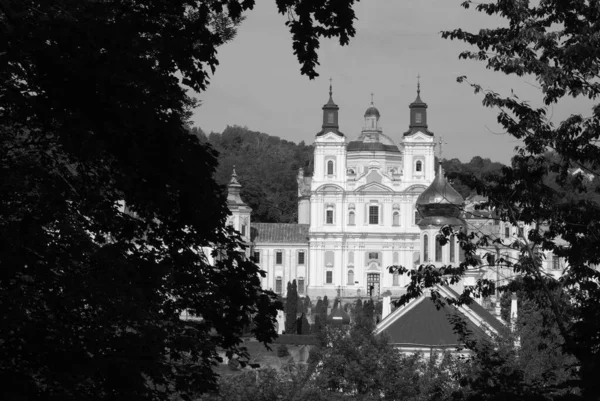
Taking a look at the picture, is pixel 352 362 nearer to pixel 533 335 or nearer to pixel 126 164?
pixel 533 335

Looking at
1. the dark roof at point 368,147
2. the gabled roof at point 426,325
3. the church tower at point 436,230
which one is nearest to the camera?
the gabled roof at point 426,325

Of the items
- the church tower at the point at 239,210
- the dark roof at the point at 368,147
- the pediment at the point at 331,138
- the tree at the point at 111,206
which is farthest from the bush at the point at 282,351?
the dark roof at the point at 368,147

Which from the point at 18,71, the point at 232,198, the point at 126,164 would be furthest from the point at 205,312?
the point at 232,198

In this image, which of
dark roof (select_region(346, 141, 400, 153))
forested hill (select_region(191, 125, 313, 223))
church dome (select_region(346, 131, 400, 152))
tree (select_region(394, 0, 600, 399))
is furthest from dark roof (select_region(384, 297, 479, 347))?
forested hill (select_region(191, 125, 313, 223))

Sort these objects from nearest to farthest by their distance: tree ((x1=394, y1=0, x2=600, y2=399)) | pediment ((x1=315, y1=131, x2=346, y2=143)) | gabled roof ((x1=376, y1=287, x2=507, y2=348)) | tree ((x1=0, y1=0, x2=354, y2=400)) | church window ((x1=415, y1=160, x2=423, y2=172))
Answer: tree ((x1=0, y1=0, x2=354, y2=400)) → tree ((x1=394, y1=0, x2=600, y2=399)) → gabled roof ((x1=376, y1=287, x2=507, y2=348)) → church window ((x1=415, y1=160, x2=423, y2=172)) → pediment ((x1=315, y1=131, x2=346, y2=143))

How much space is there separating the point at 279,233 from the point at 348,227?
194 inches

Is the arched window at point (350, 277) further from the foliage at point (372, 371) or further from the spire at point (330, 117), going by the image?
the foliage at point (372, 371)

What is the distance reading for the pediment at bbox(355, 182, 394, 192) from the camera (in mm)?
78625

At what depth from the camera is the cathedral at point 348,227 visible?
77.6m

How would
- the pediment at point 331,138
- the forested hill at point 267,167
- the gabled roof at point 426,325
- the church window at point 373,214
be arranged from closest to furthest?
1. the gabled roof at point 426,325
2. the church window at point 373,214
3. the pediment at point 331,138
4. the forested hill at point 267,167

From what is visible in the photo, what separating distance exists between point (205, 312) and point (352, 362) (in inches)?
639

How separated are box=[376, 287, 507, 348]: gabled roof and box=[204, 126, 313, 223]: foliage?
5065 centimetres

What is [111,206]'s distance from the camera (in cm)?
762

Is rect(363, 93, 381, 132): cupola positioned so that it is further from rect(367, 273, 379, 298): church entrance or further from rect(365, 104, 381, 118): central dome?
rect(367, 273, 379, 298): church entrance
